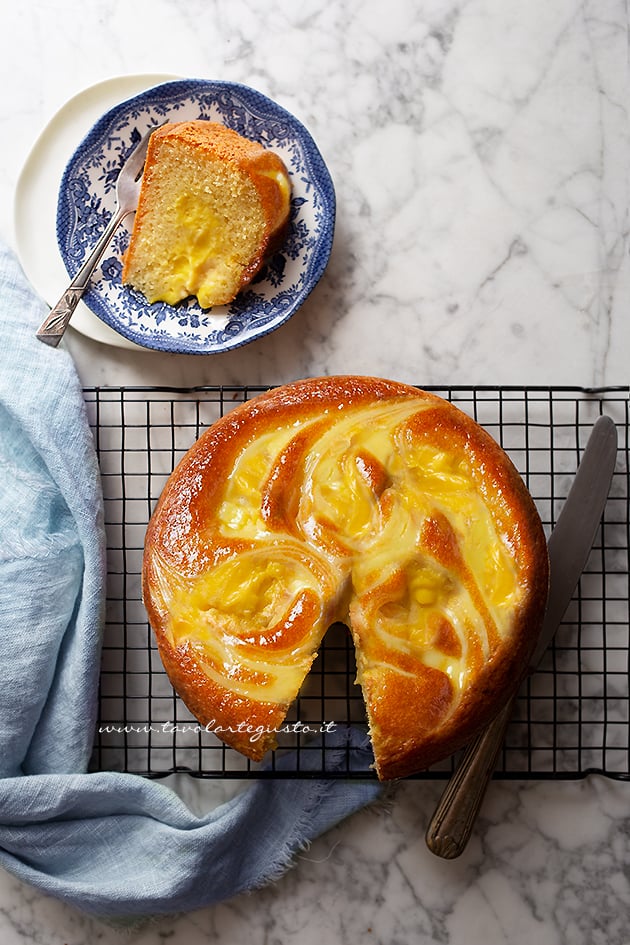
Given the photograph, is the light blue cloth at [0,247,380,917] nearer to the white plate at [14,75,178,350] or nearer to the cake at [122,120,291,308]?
the white plate at [14,75,178,350]

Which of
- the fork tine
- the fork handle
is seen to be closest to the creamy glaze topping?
the fork handle

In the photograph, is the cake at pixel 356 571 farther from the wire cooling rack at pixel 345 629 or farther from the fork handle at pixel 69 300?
the fork handle at pixel 69 300

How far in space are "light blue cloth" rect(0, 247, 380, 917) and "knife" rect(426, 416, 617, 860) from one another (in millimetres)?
237

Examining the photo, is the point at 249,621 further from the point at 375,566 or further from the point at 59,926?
the point at 59,926

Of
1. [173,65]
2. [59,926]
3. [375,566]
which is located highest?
[173,65]

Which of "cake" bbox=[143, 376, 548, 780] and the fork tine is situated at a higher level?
the fork tine

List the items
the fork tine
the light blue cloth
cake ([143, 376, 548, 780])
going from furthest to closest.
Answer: the fork tine < the light blue cloth < cake ([143, 376, 548, 780])

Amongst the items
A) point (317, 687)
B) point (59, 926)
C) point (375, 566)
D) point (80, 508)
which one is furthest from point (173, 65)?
point (59, 926)

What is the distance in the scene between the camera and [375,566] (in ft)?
6.35

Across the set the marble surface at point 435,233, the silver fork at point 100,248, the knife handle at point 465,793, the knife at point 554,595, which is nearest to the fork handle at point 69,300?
the silver fork at point 100,248

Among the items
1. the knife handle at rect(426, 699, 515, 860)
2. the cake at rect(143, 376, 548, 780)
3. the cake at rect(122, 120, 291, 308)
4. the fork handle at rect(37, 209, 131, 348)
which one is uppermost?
the cake at rect(122, 120, 291, 308)

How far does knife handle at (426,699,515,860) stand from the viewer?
7.29ft

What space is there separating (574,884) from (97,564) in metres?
1.54

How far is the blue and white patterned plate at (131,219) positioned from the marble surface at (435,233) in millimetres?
121
